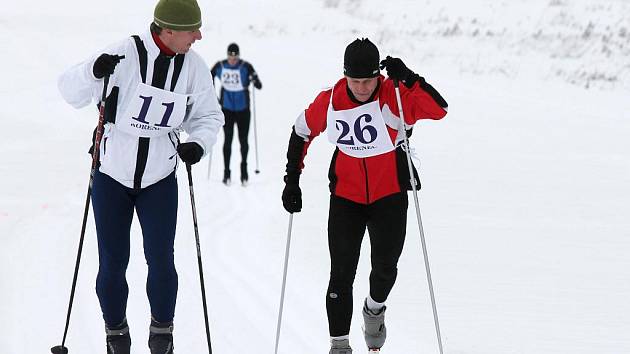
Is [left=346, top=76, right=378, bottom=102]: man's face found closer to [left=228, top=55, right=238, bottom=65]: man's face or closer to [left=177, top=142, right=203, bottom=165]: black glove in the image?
[left=177, top=142, right=203, bottom=165]: black glove

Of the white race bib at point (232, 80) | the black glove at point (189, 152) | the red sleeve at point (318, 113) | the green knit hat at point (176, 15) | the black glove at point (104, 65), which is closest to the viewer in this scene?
the black glove at point (104, 65)

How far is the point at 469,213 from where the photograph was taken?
30.1 ft

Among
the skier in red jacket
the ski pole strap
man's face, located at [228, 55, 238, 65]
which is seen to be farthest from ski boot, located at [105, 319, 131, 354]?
man's face, located at [228, 55, 238, 65]

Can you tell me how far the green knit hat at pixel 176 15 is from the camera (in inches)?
155

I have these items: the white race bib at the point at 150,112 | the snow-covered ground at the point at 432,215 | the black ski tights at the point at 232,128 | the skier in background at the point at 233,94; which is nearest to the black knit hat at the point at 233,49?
the skier in background at the point at 233,94

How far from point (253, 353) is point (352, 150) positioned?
4.84 ft

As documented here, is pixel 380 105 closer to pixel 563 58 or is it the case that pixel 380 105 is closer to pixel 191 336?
pixel 191 336

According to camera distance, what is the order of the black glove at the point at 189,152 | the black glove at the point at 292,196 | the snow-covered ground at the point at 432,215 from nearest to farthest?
the black glove at the point at 189,152 → the black glove at the point at 292,196 → the snow-covered ground at the point at 432,215

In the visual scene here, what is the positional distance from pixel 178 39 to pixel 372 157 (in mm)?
1227

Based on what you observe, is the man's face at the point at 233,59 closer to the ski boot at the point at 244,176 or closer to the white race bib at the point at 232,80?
the white race bib at the point at 232,80

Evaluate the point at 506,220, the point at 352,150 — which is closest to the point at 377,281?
the point at 352,150

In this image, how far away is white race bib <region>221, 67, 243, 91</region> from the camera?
10.6 metres

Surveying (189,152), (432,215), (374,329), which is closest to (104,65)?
(189,152)

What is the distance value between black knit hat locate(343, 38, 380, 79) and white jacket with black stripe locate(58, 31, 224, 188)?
2.37ft
